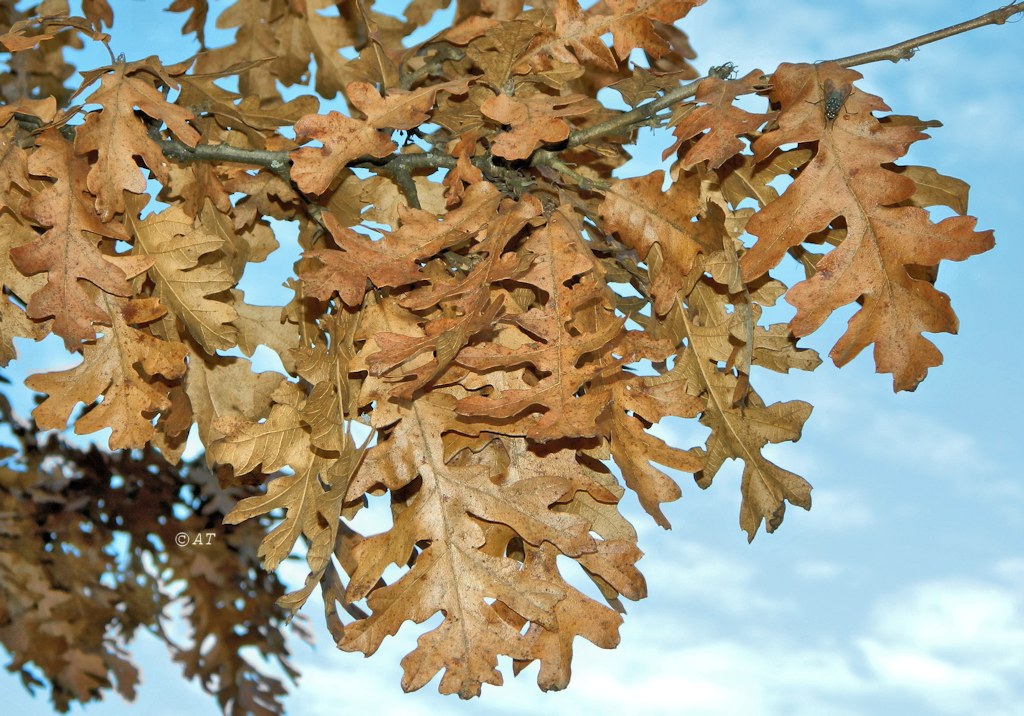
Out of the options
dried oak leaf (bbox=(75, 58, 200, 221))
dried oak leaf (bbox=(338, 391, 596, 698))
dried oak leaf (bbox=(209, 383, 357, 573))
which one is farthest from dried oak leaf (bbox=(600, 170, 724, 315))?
dried oak leaf (bbox=(75, 58, 200, 221))

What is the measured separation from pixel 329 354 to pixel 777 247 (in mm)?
513

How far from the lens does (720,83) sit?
1.13 m

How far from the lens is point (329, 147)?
1151 millimetres

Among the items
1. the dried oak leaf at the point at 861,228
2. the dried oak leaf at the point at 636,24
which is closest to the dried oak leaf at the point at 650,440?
the dried oak leaf at the point at 861,228

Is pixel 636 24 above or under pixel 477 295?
above

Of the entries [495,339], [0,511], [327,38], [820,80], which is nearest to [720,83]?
[820,80]

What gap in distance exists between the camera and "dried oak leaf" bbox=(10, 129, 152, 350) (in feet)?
3.99

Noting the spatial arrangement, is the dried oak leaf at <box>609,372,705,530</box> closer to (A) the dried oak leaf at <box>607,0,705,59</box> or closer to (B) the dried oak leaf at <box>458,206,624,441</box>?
(B) the dried oak leaf at <box>458,206,624,441</box>

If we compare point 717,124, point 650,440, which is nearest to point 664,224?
point 717,124

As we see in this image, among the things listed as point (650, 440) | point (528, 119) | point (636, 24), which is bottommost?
point (650, 440)

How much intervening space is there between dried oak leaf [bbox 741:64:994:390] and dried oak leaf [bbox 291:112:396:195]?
43cm

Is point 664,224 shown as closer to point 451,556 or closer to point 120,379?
point 451,556

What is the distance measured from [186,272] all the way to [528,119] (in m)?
0.45

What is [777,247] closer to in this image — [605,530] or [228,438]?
[605,530]
